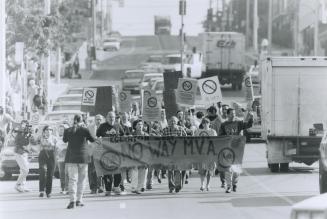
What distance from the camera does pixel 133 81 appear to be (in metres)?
62.2

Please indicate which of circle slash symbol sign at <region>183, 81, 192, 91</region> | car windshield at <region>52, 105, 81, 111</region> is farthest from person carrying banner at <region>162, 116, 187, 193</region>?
car windshield at <region>52, 105, 81, 111</region>

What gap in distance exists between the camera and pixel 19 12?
3975cm

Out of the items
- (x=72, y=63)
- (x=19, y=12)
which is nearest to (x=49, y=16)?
(x=19, y=12)

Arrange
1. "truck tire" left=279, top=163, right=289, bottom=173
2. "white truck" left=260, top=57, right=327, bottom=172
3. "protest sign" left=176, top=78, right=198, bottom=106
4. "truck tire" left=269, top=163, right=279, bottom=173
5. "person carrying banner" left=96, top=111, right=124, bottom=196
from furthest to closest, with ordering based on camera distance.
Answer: "protest sign" left=176, top=78, right=198, bottom=106
"truck tire" left=279, top=163, right=289, bottom=173
"truck tire" left=269, top=163, right=279, bottom=173
"white truck" left=260, top=57, right=327, bottom=172
"person carrying banner" left=96, top=111, right=124, bottom=196

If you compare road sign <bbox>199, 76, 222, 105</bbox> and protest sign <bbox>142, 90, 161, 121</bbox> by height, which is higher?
road sign <bbox>199, 76, 222, 105</bbox>

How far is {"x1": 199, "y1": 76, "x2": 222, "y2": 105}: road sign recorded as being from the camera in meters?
27.3

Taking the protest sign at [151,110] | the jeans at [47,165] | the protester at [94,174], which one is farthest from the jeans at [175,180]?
the protest sign at [151,110]

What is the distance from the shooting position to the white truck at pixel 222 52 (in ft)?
203

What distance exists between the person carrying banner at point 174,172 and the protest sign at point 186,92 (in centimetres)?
485

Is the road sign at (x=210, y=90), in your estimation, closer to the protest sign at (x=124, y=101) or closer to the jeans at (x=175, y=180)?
the protest sign at (x=124, y=101)

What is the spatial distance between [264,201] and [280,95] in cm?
711

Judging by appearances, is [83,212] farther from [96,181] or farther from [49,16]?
[49,16]

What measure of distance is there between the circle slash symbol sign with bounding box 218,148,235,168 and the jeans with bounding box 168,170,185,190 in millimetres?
908

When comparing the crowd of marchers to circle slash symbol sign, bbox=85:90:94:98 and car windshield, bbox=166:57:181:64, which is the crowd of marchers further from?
car windshield, bbox=166:57:181:64
